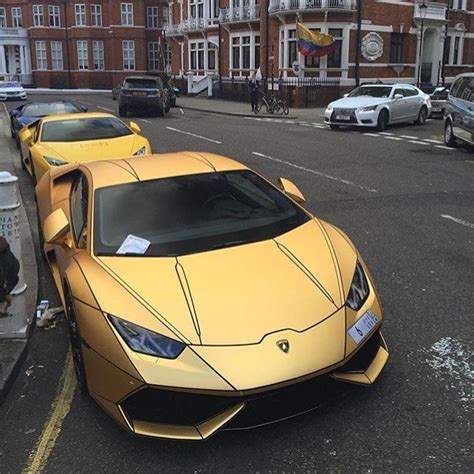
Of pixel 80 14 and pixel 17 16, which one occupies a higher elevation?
pixel 17 16

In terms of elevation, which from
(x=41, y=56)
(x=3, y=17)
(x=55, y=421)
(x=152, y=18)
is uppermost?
(x=3, y=17)

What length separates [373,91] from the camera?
830 inches

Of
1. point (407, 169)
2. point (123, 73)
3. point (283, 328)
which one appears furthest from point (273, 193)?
point (123, 73)

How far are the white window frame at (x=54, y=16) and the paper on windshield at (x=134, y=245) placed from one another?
6779 cm

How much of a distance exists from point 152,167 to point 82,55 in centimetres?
6445

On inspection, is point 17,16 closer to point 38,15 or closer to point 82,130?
point 38,15

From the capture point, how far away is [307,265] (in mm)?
3645

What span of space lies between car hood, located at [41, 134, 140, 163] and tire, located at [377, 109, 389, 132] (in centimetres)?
1207

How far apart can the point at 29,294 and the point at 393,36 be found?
119 feet

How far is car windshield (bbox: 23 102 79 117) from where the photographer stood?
52.8ft

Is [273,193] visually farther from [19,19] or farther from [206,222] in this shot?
[19,19]

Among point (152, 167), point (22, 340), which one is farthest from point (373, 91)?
point (22, 340)

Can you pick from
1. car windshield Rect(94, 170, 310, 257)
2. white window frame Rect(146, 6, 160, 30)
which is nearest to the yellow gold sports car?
car windshield Rect(94, 170, 310, 257)

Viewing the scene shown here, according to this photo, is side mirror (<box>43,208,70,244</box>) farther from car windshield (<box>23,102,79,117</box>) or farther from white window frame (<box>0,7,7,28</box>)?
white window frame (<box>0,7,7,28</box>)
